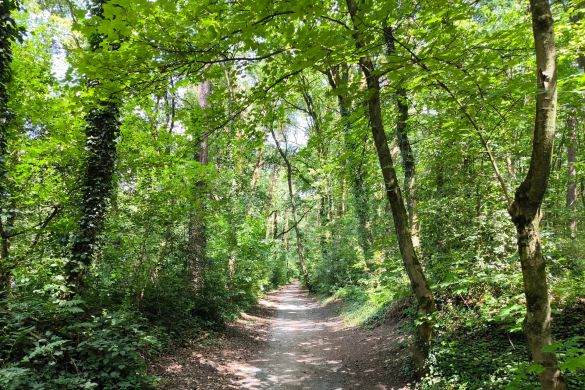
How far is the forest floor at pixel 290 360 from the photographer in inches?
261

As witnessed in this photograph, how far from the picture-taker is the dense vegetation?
347 centimetres

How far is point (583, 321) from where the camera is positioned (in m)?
5.03

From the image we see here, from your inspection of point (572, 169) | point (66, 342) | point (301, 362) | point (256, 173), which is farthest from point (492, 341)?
point (256, 173)

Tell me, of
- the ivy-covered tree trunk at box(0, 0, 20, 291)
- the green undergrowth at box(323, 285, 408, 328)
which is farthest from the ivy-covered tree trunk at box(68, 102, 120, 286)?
the green undergrowth at box(323, 285, 408, 328)

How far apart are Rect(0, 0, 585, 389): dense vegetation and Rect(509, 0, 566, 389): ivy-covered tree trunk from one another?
0.05ft

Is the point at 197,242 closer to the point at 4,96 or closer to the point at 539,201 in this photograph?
the point at 4,96

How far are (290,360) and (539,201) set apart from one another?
24.4 ft

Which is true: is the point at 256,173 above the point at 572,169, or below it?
above

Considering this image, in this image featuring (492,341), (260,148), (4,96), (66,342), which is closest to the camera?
(66,342)

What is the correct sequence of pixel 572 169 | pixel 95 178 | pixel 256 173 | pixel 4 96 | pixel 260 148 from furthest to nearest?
1. pixel 256 173
2. pixel 572 169
3. pixel 95 178
4. pixel 260 148
5. pixel 4 96

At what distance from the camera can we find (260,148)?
23.9ft

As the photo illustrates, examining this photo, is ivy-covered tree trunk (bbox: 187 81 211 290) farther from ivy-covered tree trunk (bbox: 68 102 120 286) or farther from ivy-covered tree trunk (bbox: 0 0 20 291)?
ivy-covered tree trunk (bbox: 0 0 20 291)

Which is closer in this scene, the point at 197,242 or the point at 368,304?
the point at 197,242

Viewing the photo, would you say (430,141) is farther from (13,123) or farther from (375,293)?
(13,123)
